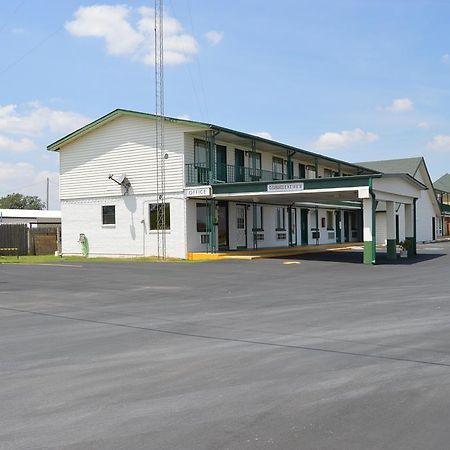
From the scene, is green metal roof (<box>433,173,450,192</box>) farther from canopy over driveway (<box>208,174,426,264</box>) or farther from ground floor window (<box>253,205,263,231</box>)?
ground floor window (<box>253,205,263,231</box>)

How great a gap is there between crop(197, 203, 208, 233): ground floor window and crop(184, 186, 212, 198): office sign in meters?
1.24

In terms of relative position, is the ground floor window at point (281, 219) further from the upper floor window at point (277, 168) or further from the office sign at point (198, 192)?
the office sign at point (198, 192)

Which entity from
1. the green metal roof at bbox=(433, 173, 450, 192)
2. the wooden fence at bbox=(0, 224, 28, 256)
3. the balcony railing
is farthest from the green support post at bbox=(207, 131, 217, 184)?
the green metal roof at bbox=(433, 173, 450, 192)

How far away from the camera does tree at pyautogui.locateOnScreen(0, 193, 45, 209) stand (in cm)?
9959

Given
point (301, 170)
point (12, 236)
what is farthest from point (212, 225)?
point (12, 236)

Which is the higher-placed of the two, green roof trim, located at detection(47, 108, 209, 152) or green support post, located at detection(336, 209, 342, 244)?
green roof trim, located at detection(47, 108, 209, 152)

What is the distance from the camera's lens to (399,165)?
55469 mm

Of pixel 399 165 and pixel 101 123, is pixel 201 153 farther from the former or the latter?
pixel 399 165

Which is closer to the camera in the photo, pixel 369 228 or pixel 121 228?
pixel 369 228

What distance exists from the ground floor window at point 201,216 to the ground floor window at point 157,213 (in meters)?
1.48

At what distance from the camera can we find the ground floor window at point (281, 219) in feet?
113

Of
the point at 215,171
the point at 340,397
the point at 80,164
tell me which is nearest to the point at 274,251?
the point at 215,171

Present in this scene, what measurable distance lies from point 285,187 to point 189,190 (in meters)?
4.78

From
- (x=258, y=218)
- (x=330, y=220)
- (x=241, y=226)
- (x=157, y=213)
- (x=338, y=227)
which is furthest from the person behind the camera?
(x=338, y=227)
